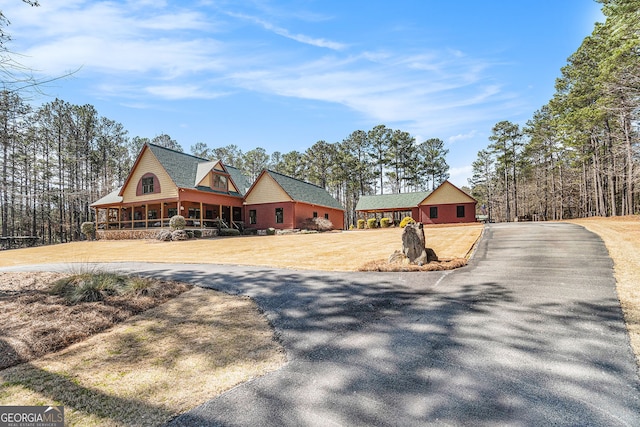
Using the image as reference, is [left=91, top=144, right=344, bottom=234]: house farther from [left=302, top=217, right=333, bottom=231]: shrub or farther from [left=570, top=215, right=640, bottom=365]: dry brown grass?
[left=570, top=215, right=640, bottom=365]: dry brown grass

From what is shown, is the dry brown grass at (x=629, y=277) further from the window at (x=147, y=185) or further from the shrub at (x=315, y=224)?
the window at (x=147, y=185)

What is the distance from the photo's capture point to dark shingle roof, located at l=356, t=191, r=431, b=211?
128 feet

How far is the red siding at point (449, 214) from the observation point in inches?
1305

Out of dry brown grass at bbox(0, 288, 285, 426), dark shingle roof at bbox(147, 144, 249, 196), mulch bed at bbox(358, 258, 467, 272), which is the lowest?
dry brown grass at bbox(0, 288, 285, 426)

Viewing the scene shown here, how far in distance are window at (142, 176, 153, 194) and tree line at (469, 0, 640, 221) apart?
107 feet

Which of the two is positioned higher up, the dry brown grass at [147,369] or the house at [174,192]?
the house at [174,192]

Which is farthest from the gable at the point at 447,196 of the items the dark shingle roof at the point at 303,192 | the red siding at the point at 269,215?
the red siding at the point at 269,215

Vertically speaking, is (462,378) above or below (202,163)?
below

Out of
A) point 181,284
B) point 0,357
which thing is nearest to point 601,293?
point 181,284

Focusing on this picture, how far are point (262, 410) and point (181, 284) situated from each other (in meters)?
5.39

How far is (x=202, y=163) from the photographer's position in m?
30.3

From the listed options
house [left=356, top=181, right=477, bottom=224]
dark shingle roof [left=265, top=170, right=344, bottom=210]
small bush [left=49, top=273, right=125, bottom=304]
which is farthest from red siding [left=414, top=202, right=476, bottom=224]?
small bush [left=49, top=273, right=125, bottom=304]

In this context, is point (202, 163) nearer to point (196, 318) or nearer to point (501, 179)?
point (196, 318)

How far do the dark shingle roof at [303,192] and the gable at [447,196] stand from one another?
447 inches
